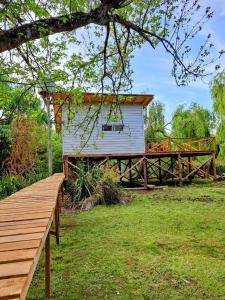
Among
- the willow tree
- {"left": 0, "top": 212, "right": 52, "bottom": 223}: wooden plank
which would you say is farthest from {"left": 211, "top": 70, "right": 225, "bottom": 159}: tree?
{"left": 0, "top": 212, "right": 52, "bottom": 223}: wooden plank

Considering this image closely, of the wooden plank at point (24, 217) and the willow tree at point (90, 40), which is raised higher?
the willow tree at point (90, 40)

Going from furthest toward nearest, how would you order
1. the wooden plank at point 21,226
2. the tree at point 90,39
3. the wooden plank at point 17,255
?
the tree at point 90,39 < the wooden plank at point 21,226 < the wooden plank at point 17,255

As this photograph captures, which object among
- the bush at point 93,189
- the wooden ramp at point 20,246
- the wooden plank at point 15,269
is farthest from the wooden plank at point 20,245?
the bush at point 93,189

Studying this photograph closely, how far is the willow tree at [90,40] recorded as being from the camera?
420cm

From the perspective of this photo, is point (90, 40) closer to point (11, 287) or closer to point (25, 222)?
point (25, 222)

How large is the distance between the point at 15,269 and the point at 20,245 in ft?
1.37

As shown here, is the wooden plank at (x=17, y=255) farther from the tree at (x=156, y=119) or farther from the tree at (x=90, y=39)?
the tree at (x=156, y=119)

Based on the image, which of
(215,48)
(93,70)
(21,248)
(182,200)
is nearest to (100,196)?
(182,200)

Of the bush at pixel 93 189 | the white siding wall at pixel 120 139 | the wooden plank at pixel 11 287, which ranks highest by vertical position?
the white siding wall at pixel 120 139

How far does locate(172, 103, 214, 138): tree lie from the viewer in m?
21.2

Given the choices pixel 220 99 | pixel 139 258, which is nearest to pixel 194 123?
pixel 220 99

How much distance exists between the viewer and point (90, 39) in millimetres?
5914

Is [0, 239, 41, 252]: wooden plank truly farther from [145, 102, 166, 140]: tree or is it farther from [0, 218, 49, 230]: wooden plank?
Result: [145, 102, 166, 140]: tree

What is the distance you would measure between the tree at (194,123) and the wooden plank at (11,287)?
20.7m
